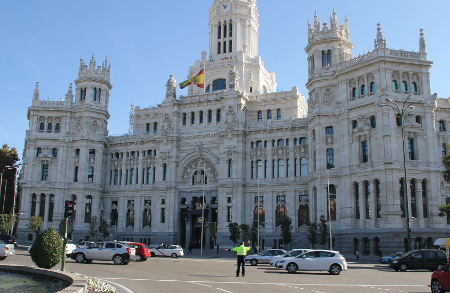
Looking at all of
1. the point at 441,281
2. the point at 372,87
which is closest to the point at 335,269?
the point at 441,281

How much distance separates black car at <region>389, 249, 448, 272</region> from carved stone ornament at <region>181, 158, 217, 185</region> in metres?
39.7

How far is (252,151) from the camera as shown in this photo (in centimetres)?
6938

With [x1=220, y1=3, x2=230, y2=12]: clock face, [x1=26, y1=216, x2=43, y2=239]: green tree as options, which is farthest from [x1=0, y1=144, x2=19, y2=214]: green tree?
[x1=220, y1=3, x2=230, y2=12]: clock face

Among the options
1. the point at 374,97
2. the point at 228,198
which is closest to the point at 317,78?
the point at 374,97

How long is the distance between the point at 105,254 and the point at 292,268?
14.7m

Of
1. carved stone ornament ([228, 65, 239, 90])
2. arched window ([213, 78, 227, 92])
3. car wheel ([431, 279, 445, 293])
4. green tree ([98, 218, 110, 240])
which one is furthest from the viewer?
arched window ([213, 78, 227, 92])

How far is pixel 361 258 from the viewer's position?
51.0 metres

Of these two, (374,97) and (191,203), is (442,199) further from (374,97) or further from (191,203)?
(191,203)

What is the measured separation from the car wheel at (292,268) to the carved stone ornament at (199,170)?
1636 inches

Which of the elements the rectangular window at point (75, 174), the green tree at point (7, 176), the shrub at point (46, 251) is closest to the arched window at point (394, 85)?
the shrub at point (46, 251)

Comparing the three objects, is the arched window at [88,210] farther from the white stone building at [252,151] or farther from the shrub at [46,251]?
the shrub at [46,251]

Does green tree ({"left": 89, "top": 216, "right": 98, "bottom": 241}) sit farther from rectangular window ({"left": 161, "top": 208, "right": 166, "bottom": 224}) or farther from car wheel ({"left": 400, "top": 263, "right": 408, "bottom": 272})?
car wheel ({"left": 400, "top": 263, "right": 408, "bottom": 272})

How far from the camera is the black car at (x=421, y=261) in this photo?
1351 inches

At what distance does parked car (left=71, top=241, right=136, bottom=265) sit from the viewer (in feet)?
115
